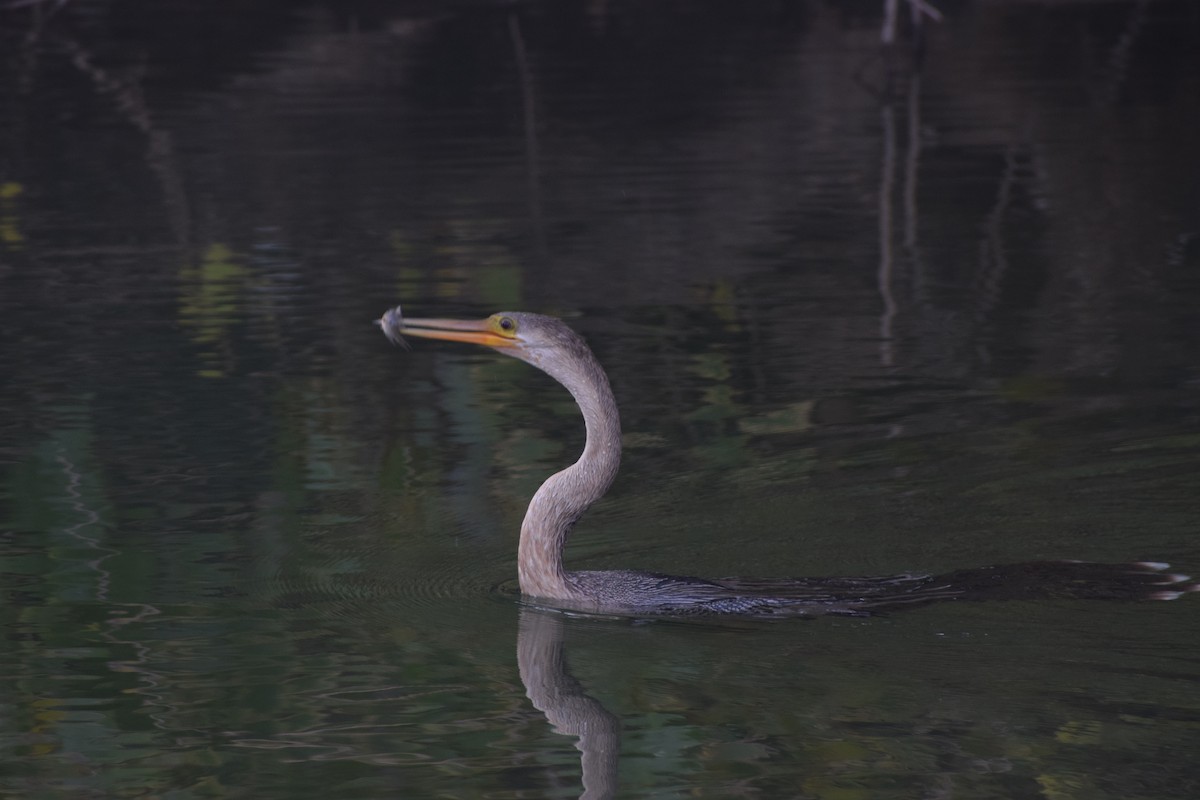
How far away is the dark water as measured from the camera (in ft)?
18.2

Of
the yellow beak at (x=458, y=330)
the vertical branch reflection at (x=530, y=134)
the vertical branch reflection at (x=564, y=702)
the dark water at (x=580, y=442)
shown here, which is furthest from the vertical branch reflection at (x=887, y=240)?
the vertical branch reflection at (x=564, y=702)

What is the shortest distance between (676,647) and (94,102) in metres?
16.9

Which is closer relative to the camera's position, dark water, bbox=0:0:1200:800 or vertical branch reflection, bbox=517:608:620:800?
vertical branch reflection, bbox=517:608:620:800

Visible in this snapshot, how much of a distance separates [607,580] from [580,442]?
2.01 meters

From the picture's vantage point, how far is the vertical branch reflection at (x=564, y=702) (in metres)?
5.31

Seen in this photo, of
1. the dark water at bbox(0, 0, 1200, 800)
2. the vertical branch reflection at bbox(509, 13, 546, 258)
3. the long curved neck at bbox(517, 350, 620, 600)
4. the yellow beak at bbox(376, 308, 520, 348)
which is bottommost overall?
the vertical branch reflection at bbox(509, 13, 546, 258)

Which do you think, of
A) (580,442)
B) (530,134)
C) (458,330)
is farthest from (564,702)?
(530,134)

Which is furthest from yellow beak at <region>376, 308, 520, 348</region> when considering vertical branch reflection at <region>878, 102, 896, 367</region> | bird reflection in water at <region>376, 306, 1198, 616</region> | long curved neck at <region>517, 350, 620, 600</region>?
vertical branch reflection at <region>878, 102, 896, 367</region>

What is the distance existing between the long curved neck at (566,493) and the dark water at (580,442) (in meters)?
0.16

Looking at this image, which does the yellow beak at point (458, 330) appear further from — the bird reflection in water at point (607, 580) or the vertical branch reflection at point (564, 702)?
the vertical branch reflection at point (564, 702)

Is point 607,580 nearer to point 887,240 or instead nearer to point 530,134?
point 887,240

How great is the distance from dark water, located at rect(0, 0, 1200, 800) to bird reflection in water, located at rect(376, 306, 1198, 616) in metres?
0.12

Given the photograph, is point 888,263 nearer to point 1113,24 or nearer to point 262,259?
point 262,259

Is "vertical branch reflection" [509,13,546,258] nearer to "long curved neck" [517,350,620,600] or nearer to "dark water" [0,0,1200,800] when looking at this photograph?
"dark water" [0,0,1200,800]
